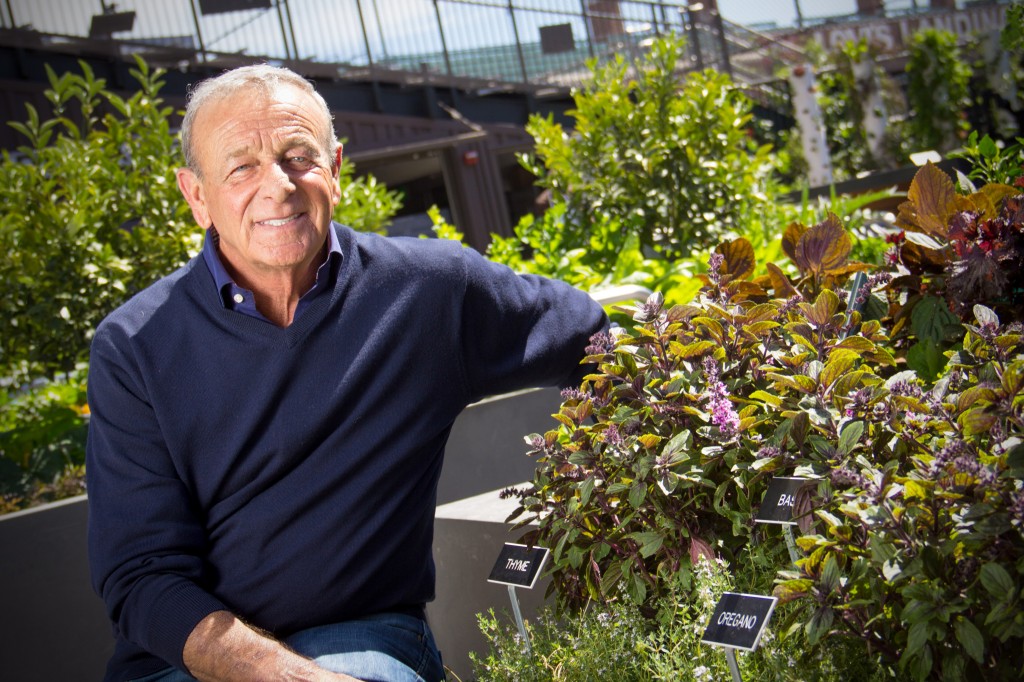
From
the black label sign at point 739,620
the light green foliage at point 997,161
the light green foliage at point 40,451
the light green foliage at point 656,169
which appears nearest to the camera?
the black label sign at point 739,620

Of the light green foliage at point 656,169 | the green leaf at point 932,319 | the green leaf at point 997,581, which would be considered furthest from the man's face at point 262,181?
the light green foliage at point 656,169

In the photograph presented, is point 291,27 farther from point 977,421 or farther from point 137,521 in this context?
point 977,421

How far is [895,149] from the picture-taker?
12.8m

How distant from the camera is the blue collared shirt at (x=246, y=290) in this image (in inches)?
78.8

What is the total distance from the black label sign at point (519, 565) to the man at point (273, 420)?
0.88 feet

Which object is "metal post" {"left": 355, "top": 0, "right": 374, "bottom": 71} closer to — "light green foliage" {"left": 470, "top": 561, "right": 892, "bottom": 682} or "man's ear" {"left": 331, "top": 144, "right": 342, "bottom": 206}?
"man's ear" {"left": 331, "top": 144, "right": 342, "bottom": 206}

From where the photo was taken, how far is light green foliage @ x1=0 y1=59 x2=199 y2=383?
3.86m

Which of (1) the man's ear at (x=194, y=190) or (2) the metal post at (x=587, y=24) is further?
(2) the metal post at (x=587, y=24)

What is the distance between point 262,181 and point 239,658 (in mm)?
944

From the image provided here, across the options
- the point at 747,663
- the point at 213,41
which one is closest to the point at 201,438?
the point at 747,663

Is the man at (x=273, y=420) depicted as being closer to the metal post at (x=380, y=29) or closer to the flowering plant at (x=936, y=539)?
the flowering plant at (x=936, y=539)

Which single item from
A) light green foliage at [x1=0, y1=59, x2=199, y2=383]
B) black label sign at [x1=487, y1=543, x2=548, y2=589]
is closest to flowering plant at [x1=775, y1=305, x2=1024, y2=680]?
black label sign at [x1=487, y1=543, x2=548, y2=589]

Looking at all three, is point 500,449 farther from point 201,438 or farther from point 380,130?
point 380,130

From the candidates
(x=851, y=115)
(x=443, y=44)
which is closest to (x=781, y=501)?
(x=443, y=44)
